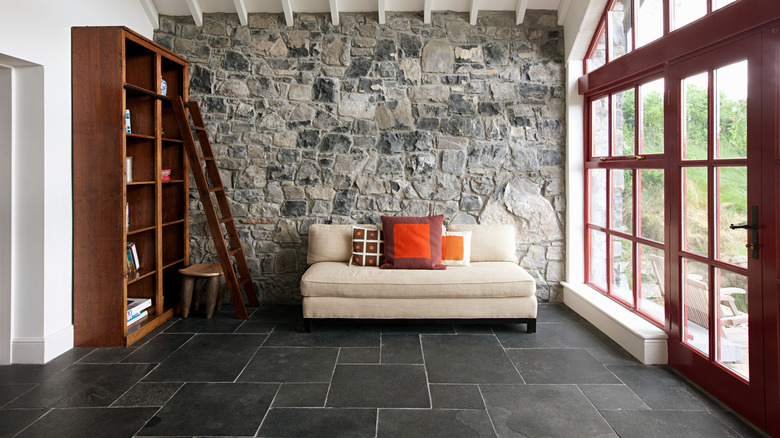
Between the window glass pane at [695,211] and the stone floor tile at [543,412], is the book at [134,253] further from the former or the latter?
the window glass pane at [695,211]

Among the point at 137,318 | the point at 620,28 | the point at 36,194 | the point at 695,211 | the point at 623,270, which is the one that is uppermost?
the point at 620,28

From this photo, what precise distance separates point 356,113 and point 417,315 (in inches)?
77.8

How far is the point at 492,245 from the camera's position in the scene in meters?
4.44

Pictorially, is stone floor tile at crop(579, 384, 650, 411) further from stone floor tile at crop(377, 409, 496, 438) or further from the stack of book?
the stack of book

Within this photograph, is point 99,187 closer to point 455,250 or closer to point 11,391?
point 11,391

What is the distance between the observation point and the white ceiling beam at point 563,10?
445cm

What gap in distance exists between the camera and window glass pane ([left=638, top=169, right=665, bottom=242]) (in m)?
3.34

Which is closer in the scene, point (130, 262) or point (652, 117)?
point (652, 117)

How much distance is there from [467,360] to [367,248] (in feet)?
4.48

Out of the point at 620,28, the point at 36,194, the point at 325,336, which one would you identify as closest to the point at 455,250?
the point at 325,336

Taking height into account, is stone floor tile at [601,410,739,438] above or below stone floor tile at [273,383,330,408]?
below

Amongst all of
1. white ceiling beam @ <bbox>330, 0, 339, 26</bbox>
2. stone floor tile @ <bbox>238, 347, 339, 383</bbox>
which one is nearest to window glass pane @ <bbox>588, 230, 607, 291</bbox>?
stone floor tile @ <bbox>238, 347, 339, 383</bbox>

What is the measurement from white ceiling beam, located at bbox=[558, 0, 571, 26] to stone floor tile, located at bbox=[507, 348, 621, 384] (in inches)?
117

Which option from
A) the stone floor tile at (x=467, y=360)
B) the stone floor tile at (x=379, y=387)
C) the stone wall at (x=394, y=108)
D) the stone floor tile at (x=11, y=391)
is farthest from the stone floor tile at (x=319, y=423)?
the stone wall at (x=394, y=108)
